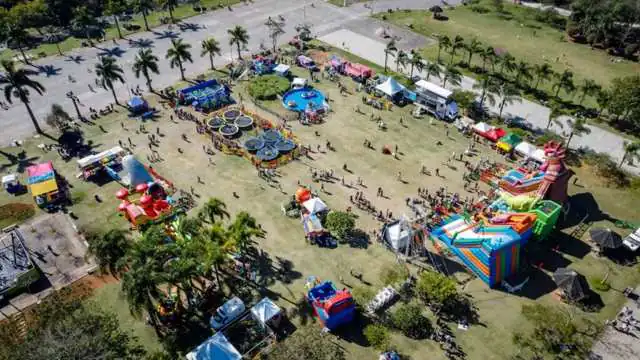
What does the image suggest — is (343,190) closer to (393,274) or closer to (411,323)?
(393,274)

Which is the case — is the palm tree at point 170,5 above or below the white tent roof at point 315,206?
above

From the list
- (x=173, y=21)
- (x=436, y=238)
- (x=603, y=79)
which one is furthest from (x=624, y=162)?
(x=173, y=21)

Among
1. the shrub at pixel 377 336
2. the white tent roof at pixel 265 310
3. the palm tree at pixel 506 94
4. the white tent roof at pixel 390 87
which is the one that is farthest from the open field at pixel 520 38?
the white tent roof at pixel 265 310

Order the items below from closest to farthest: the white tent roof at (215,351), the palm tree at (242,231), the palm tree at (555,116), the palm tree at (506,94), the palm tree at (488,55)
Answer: the white tent roof at (215,351) < the palm tree at (242,231) < the palm tree at (555,116) < the palm tree at (506,94) < the palm tree at (488,55)

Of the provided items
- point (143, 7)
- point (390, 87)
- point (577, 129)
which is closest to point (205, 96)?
point (390, 87)

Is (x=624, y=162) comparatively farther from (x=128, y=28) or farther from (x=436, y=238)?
(x=128, y=28)

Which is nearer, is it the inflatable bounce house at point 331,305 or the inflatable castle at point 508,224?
the inflatable bounce house at point 331,305

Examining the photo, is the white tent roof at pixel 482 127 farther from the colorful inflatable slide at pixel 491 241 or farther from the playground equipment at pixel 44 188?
the playground equipment at pixel 44 188
